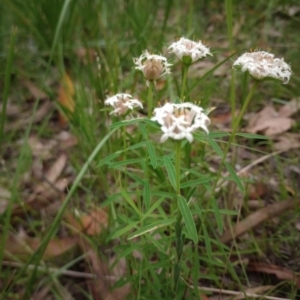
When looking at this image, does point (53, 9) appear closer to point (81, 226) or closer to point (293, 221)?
point (81, 226)

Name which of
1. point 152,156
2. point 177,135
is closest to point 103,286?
point 152,156

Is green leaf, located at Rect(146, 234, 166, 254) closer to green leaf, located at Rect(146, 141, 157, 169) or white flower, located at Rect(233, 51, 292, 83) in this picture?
green leaf, located at Rect(146, 141, 157, 169)

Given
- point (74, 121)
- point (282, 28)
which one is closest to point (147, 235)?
point (74, 121)

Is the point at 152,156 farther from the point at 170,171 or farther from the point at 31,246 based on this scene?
the point at 31,246

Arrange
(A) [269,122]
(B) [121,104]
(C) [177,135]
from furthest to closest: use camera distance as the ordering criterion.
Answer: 1. (A) [269,122]
2. (B) [121,104]
3. (C) [177,135]

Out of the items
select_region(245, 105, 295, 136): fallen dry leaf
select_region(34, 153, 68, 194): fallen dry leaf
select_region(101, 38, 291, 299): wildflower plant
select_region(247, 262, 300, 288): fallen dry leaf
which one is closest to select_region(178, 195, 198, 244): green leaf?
select_region(101, 38, 291, 299): wildflower plant

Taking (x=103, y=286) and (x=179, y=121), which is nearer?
(x=179, y=121)
